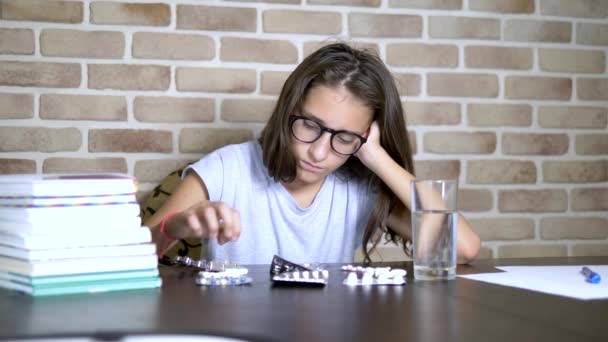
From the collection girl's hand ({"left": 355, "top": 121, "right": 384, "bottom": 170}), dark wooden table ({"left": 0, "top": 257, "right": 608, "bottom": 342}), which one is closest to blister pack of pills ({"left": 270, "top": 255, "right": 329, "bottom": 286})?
dark wooden table ({"left": 0, "top": 257, "right": 608, "bottom": 342})

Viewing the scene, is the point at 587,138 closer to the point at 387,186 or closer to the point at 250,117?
the point at 387,186

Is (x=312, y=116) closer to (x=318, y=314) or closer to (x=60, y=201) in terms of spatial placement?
(x=60, y=201)

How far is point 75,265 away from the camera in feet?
3.21

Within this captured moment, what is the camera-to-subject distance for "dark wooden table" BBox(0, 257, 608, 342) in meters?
0.73

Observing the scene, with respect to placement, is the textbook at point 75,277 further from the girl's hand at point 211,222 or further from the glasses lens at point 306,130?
the glasses lens at point 306,130

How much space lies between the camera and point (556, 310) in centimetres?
88

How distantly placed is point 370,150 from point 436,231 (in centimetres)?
64

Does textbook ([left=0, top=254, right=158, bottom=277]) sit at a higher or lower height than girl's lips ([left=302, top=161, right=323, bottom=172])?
lower

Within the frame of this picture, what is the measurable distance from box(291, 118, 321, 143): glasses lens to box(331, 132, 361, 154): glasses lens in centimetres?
4

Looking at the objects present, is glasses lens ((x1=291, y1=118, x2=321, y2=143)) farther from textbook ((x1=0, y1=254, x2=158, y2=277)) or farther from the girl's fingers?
textbook ((x1=0, y1=254, x2=158, y2=277))

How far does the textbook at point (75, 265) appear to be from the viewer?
0.95m

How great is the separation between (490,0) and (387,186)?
88 cm

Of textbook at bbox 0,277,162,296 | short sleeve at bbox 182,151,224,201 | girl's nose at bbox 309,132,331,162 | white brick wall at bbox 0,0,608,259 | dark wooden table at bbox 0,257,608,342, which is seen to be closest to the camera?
dark wooden table at bbox 0,257,608,342

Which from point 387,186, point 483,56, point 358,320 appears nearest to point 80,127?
point 387,186
